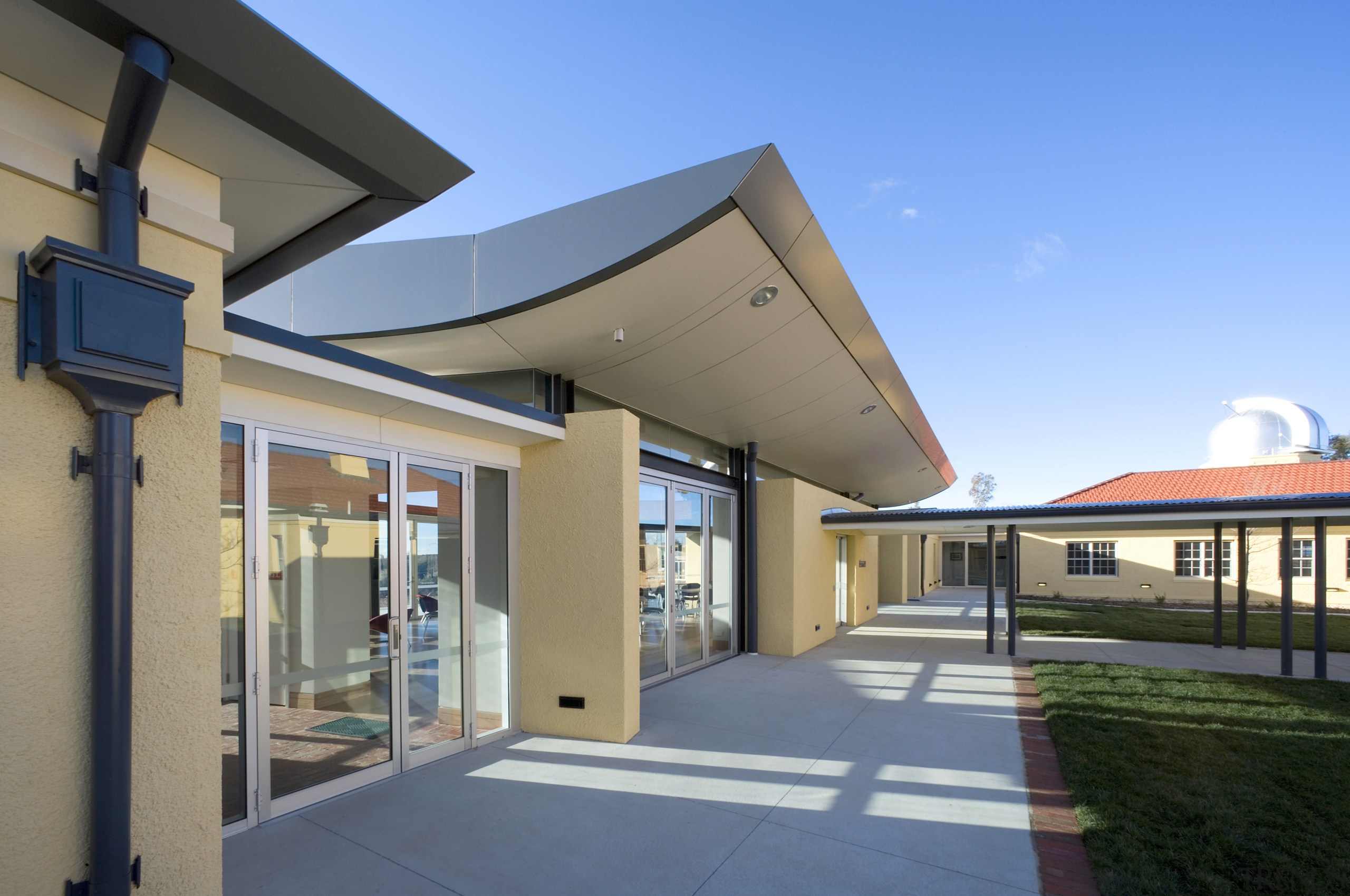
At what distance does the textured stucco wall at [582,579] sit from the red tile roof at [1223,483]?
2206 centimetres

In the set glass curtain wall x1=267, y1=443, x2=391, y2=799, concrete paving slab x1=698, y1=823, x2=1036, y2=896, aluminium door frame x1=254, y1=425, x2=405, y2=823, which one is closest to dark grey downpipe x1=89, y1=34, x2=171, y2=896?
aluminium door frame x1=254, y1=425, x2=405, y2=823

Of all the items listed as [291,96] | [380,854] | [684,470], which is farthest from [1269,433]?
[291,96]

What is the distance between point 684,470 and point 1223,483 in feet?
84.6

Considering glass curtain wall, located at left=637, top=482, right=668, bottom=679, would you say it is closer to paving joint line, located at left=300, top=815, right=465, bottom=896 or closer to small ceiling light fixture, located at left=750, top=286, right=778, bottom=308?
small ceiling light fixture, located at left=750, top=286, right=778, bottom=308

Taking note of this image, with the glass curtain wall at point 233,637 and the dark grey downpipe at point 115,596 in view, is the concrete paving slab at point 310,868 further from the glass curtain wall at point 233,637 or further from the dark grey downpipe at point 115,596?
the dark grey downpipe at point 115,596

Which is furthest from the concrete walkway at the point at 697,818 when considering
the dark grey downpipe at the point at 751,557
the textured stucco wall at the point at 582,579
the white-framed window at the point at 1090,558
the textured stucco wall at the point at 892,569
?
the white-framed window at the point at 1090,558

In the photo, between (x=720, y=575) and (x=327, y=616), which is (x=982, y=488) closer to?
(x=720, y=575)

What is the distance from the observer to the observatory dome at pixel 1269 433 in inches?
1205

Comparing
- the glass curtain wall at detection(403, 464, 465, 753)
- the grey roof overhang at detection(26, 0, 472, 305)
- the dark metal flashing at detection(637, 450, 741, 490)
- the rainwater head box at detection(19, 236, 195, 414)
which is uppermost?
the grey roof overhang at detection(26, 0, 472, 305)

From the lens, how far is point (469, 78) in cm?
803

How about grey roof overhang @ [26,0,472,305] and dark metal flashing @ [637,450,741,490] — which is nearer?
grey roof overhang @ [26,0,472,305]

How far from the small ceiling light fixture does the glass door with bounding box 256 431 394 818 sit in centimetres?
390

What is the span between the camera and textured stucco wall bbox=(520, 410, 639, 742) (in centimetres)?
644

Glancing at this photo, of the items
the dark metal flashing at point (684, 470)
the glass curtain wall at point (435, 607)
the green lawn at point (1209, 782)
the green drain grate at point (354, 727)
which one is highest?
the dark metal flashing at point (684, 470)
